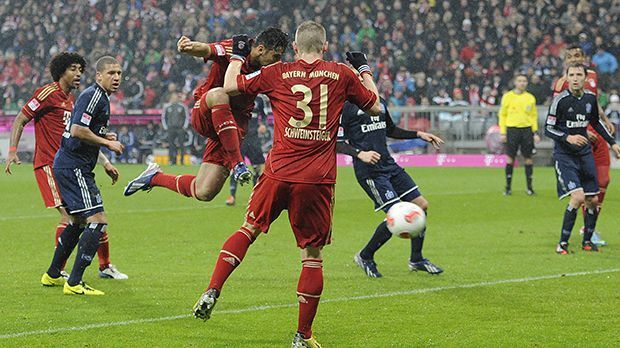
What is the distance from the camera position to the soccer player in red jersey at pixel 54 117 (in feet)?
32.8

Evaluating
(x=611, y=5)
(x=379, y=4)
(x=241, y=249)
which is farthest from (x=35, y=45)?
(x=241, y=249)

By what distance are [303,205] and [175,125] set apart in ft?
79.7

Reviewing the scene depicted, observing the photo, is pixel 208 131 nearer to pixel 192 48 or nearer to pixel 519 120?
pixel 192 48

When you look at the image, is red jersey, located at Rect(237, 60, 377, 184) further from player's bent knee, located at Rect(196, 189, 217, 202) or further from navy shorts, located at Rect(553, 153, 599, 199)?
navy shorts, located at Rect(553, 153, 599, 199)

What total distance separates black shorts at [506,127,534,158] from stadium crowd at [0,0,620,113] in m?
6.99

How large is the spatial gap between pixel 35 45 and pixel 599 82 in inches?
842

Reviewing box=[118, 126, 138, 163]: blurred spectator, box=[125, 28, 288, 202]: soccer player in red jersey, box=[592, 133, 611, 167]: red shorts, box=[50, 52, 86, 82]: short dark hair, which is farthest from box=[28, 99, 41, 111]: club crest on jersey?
box=[118, 126, 138, 163]: blurred spectator

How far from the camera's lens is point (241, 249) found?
7.20 meters

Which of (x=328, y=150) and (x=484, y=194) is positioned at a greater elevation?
(x=328, y=150)

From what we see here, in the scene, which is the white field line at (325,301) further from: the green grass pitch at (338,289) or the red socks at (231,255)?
the red socks at (231,255)

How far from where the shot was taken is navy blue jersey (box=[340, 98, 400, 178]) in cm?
1067

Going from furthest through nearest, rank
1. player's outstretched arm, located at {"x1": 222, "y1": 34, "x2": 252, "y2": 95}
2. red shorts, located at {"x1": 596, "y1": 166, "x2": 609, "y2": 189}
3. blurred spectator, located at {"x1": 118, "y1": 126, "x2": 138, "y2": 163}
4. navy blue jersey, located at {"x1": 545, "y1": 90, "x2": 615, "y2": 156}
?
blurred spectator, located at {"x1": 118, "y1": 126, "x2": 138, "y2": 163} < red shorts, located at {"x1": 596, "y1": 166, "x2": 609, "y2": 189} < navy blue jersey, located at {"x1": 545, "y1": 90, "x2": 615, "y2": 156} < player's outstretched arm, located at {"x1": 222, "y1": 34, "x2": 252, "y2": 95}

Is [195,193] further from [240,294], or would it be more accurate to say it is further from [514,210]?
[514,210]

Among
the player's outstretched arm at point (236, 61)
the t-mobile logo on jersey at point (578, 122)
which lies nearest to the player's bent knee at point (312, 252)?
the player's outstretched arm at point (236, 61)
